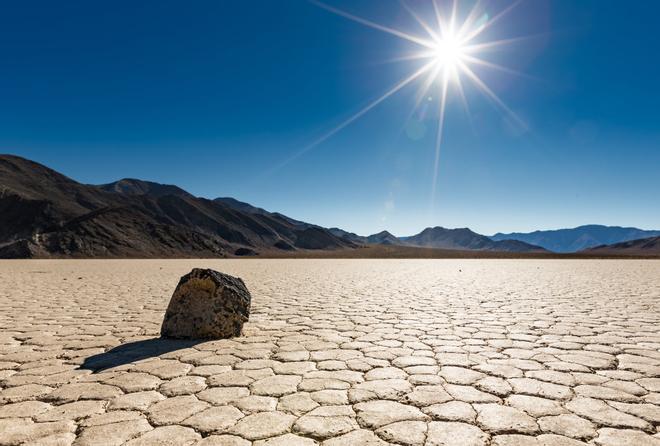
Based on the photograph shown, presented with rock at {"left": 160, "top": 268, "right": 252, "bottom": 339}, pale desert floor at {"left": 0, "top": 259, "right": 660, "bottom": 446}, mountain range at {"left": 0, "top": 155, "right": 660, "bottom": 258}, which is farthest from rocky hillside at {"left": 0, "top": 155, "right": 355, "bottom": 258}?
pale desert floor at {"left": 0, "top": 259, "right": 660, "bottom": 446}

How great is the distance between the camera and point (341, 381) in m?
2.84

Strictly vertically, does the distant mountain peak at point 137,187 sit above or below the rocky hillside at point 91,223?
above

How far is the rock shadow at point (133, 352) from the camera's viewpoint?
3.29 m

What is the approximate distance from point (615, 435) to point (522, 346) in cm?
186

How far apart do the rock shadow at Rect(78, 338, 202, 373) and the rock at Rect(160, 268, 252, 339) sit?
112 millimetres

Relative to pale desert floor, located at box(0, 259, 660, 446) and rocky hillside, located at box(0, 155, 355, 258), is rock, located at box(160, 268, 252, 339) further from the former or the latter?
rocky hillside, located at box(0, 155, 355, 258)

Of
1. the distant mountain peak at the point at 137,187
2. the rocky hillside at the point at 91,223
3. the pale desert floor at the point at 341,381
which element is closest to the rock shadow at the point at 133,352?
the pale desert floor at the point at 341,381

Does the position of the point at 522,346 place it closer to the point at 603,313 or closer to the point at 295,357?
the point at 295,357

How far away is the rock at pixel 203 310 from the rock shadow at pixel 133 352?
0.11 meters

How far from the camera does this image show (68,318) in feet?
17.9

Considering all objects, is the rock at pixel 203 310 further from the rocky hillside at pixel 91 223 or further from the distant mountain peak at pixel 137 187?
the distant mountain peak at pixel 137 187

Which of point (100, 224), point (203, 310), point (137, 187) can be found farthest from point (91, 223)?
point (137, 187)

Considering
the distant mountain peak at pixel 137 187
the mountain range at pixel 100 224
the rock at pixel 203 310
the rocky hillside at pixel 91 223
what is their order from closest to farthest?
1. the rock at pixel 203 310
2. the rocky hillside at pixel 91 223
3. the mountain range at pixel 100 224
4. the distant mountain peak at pixel 137 187

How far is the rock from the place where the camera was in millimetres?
4203
